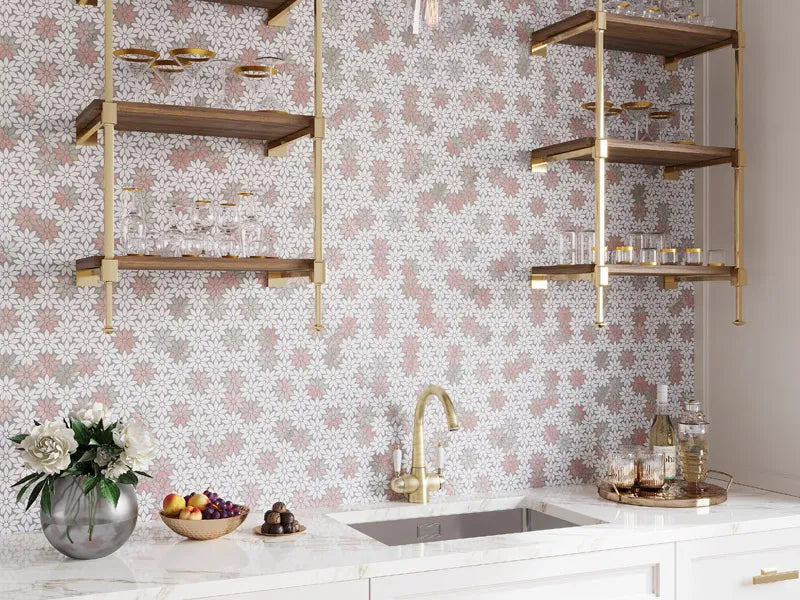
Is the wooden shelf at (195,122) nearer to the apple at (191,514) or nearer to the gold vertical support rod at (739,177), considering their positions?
the apple at (191,514)

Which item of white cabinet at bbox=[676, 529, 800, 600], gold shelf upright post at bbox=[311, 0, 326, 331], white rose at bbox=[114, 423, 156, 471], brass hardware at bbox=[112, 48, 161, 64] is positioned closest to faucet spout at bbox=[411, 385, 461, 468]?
gold shelf upright post at bbox=[311, 0, 326, 331]

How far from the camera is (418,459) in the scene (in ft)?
9.00

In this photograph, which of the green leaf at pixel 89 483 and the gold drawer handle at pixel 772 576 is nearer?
the green leaf at pixel 89 483

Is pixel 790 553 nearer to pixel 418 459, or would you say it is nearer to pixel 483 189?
pixel 418 459

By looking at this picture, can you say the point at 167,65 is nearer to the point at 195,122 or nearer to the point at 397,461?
the point at 195,122

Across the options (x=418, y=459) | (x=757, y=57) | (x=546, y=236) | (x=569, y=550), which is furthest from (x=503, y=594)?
(x=757, y=57)

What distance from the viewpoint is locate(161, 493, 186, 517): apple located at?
232 cm

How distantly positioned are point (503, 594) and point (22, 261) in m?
1.46

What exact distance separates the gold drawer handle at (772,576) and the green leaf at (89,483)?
175 cm

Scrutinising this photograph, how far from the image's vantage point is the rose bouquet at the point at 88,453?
6.90 ft

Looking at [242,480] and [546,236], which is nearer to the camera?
[242,480]

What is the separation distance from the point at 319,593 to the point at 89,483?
1.86ft

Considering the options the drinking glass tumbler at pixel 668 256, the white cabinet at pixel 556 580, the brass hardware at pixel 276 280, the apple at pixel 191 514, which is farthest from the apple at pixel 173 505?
the drinking glass tumbler at pixel 668 256

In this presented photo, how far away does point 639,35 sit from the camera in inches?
115
